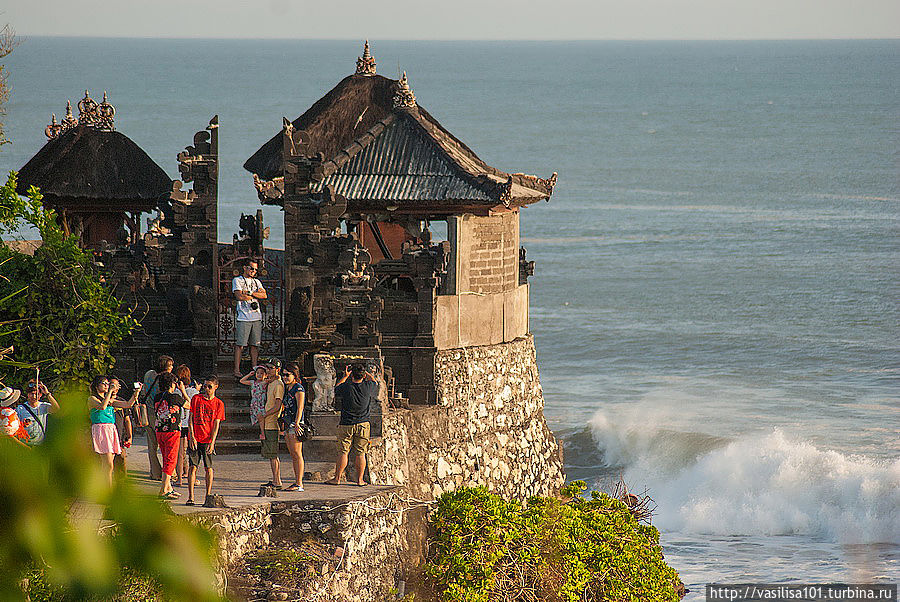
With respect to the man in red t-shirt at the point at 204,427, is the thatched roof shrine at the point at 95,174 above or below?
above

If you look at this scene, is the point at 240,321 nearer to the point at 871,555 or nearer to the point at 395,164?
the point at 395,164

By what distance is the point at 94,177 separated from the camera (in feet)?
77.5

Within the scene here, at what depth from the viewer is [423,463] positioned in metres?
19.4

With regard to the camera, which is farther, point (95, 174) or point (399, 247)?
point (399, 247)

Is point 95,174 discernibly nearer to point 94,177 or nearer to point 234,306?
point 94,177

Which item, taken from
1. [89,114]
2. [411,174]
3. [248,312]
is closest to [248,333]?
[248,312]

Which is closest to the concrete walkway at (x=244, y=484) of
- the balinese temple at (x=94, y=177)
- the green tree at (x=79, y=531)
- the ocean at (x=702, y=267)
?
the balinese temple at (x=94, y=177)

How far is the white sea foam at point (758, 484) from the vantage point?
35375 mm

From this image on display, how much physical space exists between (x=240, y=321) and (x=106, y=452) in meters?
5.29

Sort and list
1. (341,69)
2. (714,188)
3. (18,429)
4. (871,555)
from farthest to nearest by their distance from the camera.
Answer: (341,69) < (714,188) < (871,555) < (18,429)

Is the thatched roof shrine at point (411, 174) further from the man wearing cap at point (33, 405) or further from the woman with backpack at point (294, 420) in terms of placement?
the man wearing cap at point (33, 405)

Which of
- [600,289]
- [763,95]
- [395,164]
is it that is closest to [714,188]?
[600,289]

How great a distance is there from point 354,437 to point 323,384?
128 cm

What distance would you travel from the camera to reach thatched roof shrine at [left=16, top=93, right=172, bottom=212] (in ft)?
77.1
